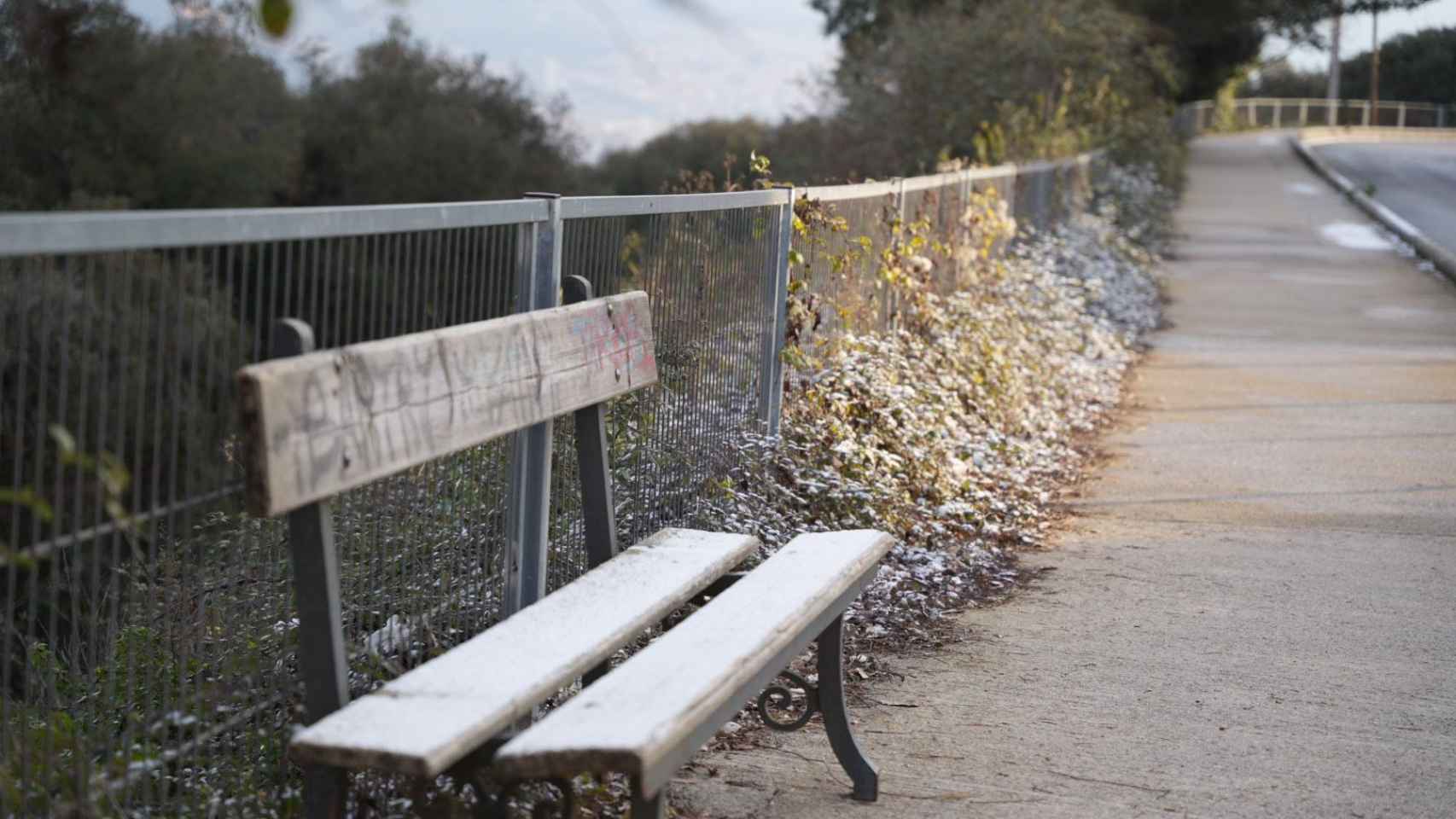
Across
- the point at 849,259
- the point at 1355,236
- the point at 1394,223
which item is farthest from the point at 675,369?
the point at 1394,223

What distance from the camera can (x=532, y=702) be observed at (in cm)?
280

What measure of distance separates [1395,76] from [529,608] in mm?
81007

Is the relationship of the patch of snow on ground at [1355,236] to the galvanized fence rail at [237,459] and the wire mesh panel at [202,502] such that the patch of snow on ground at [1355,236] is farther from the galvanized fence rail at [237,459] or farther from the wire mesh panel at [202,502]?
the wire mesh panel at [202,502]

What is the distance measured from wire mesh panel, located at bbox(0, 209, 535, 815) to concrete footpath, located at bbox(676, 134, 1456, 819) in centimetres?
95

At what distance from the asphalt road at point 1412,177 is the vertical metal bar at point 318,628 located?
20256 millimetres

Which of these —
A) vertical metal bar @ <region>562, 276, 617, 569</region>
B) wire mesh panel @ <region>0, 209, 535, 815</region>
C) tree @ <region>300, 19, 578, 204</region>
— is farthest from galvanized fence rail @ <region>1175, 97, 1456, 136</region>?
wire mesh panel @ <region>0, 209, 535, 815</region>

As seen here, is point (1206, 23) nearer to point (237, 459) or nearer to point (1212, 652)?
point (1212, 652)

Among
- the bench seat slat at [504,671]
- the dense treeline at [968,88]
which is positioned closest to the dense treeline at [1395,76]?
the dense treeline at [968,88]

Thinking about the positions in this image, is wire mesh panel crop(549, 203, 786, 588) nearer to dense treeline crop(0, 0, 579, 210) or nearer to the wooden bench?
the wooden bench

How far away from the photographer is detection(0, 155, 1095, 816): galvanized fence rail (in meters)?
2.48

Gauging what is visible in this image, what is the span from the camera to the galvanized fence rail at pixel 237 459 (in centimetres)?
248

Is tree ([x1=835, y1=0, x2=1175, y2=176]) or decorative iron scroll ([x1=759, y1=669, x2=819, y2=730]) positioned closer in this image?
decorative iron scroll ([x1=759, y1=669, x2=819, y2=730])

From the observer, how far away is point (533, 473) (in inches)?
155

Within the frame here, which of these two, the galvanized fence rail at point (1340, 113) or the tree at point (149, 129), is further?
the galvanized fence rail at point (1340, 113)
